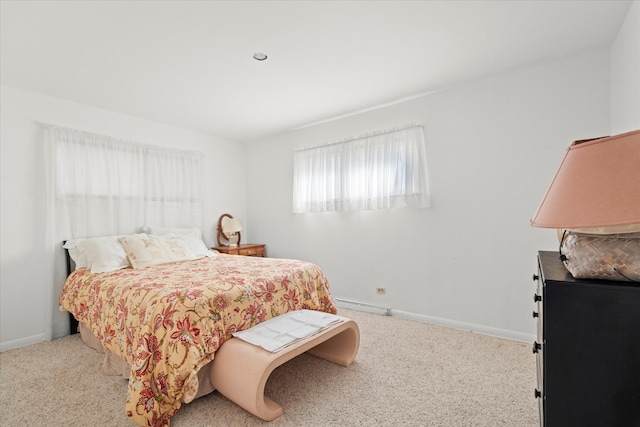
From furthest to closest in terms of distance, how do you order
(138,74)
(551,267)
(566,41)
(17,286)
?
(17,286) < (138,74) < (566,41) < (551,267)

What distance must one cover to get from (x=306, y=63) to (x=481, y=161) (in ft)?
6.07

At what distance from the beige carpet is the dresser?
1020 mm

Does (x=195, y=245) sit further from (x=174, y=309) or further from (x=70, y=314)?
(x=174, y=309)

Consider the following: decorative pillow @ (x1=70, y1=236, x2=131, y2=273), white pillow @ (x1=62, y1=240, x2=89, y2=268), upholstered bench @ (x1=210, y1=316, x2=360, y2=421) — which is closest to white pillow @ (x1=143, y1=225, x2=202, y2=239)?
decorative pillow @ (x1=70, y1=236, x2=131, y2=273)

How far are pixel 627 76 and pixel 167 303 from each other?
10.6 feet

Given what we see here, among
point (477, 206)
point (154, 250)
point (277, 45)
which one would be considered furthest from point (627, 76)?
point (154, 250)

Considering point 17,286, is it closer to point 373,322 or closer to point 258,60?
point 258,60

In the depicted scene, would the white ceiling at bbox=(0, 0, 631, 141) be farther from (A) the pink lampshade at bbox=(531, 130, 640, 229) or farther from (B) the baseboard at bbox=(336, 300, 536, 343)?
(B) the baseboard at bbox=(336, 300, 536, 343)

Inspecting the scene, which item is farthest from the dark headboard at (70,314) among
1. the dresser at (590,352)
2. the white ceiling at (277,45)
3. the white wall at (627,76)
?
the white wall at (627,76)

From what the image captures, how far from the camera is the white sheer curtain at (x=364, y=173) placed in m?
3.27

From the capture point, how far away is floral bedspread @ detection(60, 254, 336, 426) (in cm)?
174

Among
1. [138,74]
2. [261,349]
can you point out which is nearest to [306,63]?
[138,74]

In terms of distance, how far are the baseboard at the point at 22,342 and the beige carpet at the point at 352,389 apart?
11cm

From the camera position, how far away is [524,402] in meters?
1.84
